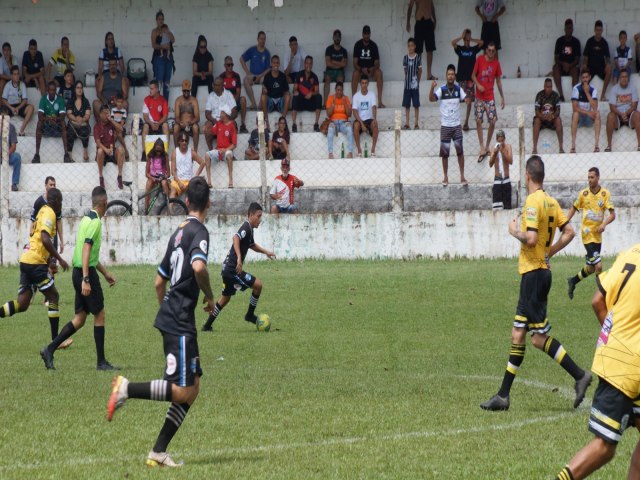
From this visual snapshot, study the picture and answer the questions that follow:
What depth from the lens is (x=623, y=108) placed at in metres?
26.2

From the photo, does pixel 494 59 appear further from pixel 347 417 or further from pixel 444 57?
pixel 347 417

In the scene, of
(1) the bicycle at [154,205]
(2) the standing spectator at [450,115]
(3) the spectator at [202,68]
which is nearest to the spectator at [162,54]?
(3) the spectator at [202,68]

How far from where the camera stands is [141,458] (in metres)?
7.96

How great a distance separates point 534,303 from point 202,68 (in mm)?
19305

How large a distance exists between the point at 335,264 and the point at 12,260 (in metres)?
6.78

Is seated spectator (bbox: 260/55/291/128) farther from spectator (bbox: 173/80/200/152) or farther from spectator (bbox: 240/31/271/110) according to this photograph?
spectator (bbox: 173/80/200/152)

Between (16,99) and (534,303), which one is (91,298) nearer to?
(534,303)

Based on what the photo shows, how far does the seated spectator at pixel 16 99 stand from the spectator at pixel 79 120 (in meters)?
1.38

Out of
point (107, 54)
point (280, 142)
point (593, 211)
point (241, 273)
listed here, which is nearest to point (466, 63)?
point (280, 142)

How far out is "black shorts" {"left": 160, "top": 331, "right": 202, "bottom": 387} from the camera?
7762 millimetres

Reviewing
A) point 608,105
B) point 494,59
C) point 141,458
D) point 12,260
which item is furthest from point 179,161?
point 141,458

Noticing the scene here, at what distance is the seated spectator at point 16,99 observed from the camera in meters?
27.4

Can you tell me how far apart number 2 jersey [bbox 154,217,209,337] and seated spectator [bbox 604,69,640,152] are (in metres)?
19.6

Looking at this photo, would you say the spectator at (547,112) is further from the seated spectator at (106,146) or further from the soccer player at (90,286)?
the soccer player at (90,286)
